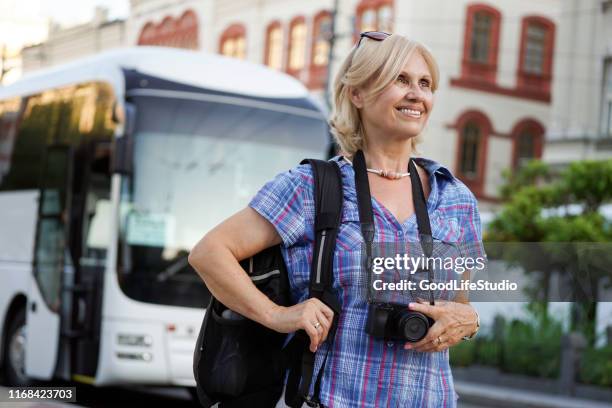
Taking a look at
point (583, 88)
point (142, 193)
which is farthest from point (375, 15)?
point (142, 193)

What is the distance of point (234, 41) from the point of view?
43.5 metres

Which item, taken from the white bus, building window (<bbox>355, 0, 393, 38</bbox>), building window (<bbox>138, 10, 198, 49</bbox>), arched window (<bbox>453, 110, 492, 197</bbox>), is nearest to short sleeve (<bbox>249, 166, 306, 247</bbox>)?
the white bus

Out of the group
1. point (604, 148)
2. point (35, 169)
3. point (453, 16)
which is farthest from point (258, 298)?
point (453, 16)

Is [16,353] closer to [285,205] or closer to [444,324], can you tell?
[285,205]

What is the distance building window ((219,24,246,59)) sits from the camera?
4306 centimetres

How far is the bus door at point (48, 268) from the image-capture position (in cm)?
1265

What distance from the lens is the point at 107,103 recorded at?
40.7 feet

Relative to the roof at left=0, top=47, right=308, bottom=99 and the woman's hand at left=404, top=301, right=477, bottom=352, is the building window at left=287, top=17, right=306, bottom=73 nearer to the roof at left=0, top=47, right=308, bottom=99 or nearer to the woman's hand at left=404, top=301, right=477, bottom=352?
the roof at left=0, top=47, right=308, bottom=99

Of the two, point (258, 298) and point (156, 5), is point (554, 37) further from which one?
point (258, 298)

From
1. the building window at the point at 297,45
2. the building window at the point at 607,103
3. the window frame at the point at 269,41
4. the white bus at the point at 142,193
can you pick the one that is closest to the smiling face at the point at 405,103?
the white bus at the point at 142,193

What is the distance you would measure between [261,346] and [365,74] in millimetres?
755

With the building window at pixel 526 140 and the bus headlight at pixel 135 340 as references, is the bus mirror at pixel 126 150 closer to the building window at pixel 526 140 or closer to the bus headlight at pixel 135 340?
the bus headlight at pixel 135 340

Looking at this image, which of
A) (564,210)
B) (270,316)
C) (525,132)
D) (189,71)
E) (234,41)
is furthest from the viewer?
(234,41)

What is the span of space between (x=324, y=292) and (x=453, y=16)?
34572 millimetres
